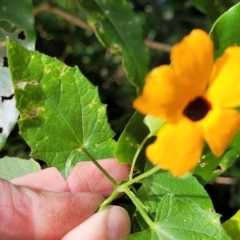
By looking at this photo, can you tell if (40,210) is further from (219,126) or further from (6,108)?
(219,126)

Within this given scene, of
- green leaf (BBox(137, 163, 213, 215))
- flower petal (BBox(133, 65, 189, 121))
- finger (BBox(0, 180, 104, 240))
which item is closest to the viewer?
flower petal (BBox(133, 65, 189, 121))

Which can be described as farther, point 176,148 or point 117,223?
point 117,223

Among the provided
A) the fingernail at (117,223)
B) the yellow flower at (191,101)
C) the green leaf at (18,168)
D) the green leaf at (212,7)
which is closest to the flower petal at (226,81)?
the yellow flower at (191,101)

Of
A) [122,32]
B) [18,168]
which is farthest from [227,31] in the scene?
[18,168]

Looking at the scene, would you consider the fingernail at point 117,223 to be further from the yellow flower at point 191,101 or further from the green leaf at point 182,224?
the yellow flower at point 191,101

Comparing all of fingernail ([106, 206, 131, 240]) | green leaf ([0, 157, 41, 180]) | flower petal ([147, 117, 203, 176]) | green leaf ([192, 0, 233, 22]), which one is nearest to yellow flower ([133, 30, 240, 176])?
flower petal ([147, 117, 203, 176])

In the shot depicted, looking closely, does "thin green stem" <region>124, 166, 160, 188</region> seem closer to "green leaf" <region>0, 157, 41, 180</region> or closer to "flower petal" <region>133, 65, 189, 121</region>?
"flower petal" <region>133, 65, 189, 121</region>
